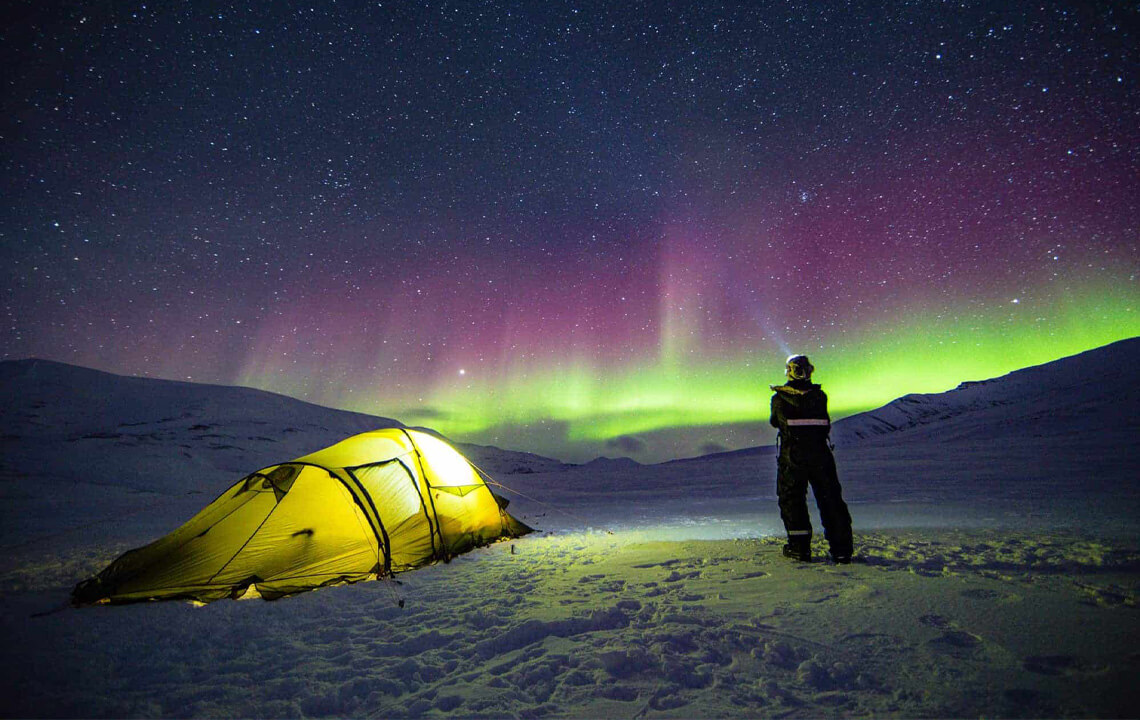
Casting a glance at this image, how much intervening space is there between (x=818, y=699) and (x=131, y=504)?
21.0 meters

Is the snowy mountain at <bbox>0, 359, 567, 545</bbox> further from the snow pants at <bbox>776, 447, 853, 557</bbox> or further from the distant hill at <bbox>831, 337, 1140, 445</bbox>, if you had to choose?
the distant hill at <bbox>831, 337, 1140, 445</bbox>

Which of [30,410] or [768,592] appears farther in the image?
[30,410]

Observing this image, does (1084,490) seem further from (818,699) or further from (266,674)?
(266,674)

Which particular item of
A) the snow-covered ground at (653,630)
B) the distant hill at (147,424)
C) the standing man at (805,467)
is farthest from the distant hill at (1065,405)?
the distant hill at (147,424)

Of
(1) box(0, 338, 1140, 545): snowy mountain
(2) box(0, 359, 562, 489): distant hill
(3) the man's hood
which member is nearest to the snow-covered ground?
(3) the man's hood

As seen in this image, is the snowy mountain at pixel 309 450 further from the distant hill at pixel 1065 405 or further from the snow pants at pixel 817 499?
the snow pants at pixel 817 499

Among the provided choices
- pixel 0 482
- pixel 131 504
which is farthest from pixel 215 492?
pixel 0 482

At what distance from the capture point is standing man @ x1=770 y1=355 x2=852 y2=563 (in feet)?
17.8

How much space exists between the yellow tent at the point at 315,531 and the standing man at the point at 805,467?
5499mm

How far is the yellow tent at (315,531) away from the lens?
219 inches

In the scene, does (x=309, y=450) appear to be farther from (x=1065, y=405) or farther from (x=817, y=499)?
(x=1065, y=405)

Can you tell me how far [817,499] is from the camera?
17.9 feet

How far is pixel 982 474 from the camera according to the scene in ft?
52.4

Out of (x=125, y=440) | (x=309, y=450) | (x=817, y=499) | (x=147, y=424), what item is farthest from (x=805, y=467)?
(x=147, y=424)
